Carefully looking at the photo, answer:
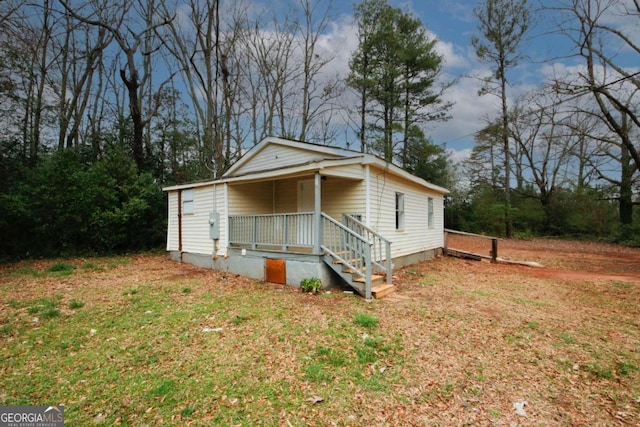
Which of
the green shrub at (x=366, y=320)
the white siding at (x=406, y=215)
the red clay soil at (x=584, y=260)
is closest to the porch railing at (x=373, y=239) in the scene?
the white siding at (x=406, y=215)

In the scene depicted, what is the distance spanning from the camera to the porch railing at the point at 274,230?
7.47 m

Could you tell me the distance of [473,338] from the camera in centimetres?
445

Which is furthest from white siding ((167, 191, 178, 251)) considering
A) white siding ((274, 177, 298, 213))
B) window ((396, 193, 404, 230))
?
window ((396, 193, 404, 230))

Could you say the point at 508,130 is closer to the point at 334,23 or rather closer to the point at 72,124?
the point at 334,23

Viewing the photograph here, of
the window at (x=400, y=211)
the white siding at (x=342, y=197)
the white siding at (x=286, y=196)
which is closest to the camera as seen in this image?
the white siding at (x=342, y=197)

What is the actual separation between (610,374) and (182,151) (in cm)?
2026

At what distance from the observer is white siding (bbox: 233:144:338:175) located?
9.66 meters

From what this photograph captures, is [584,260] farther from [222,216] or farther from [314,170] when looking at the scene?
[222,216]

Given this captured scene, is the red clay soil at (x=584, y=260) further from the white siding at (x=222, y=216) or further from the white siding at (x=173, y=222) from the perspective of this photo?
the white siding at (x=173, y=222)

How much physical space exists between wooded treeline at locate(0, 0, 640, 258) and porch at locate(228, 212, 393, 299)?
723 cm

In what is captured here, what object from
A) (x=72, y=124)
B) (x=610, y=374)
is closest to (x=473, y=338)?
(x=610, y=374)

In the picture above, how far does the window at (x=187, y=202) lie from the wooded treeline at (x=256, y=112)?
127 inches

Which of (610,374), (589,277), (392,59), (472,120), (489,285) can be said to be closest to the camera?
(610,374)

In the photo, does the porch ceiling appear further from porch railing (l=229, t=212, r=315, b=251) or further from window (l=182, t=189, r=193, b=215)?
window (l=182, t=189, r=193, b=215)
